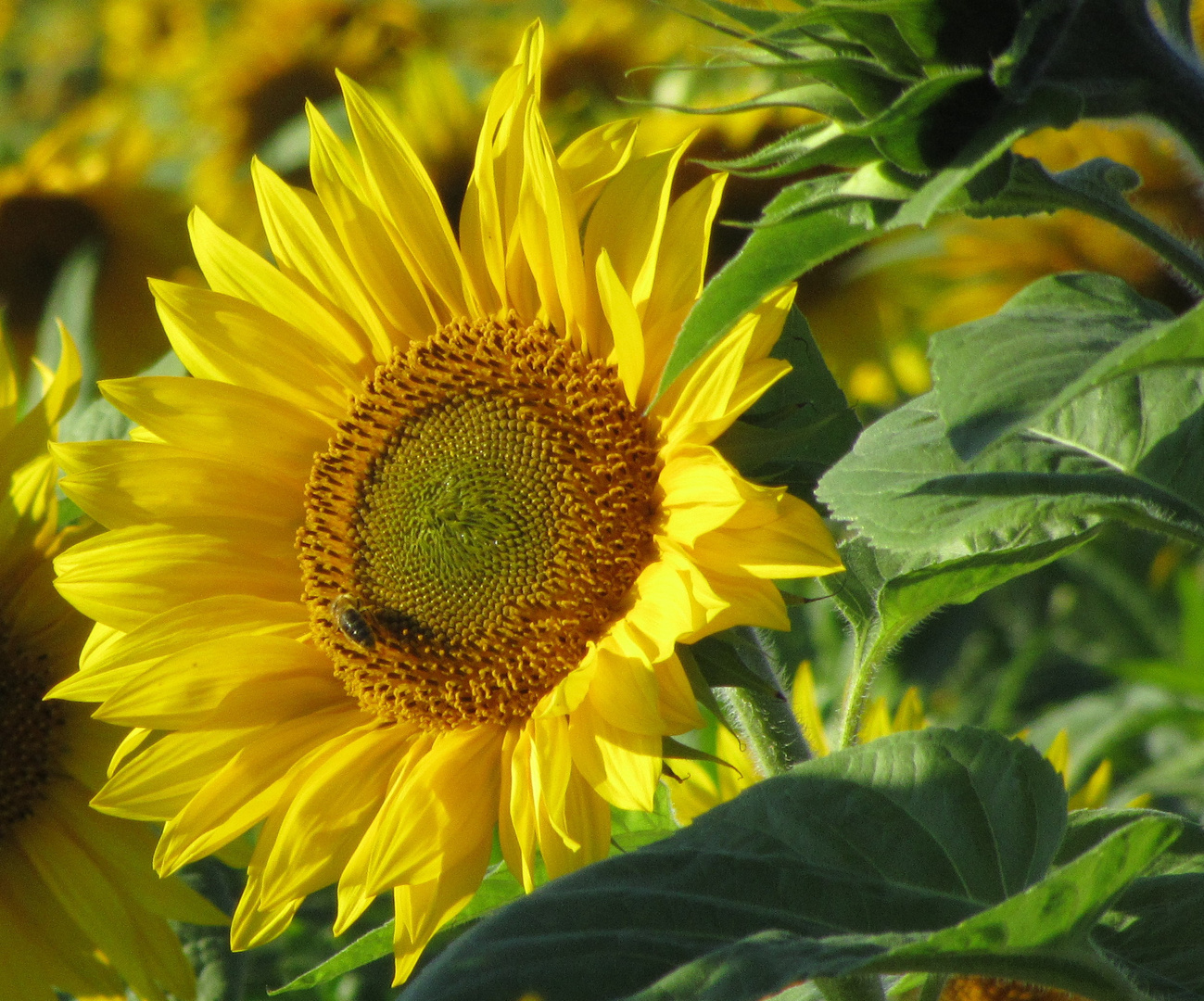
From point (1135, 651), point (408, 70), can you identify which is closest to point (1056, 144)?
point (1135, 651)

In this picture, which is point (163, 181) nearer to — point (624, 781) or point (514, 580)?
point (514, 580)

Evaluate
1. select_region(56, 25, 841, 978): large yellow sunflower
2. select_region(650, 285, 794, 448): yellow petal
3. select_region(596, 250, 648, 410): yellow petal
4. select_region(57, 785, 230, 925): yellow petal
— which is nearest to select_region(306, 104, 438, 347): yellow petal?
select_region(56, 25, 841, 978): large yellow sunflower

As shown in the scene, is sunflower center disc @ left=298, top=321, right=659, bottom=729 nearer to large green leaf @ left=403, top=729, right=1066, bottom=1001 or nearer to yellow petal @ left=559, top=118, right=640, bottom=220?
yellow petal @ left=559, top=118, right=640, bottom=220

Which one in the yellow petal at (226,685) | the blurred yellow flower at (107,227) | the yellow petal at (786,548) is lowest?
the yellow petal at (786,548)

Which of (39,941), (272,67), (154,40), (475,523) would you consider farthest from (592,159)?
(154,40)

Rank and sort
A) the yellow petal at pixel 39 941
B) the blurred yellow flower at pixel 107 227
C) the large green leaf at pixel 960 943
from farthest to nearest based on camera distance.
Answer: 1. the blurred yellow flower at pixel 107 227
2. the yellow petal at pixel 39 941
3. the large green leaf at pixel 960 943

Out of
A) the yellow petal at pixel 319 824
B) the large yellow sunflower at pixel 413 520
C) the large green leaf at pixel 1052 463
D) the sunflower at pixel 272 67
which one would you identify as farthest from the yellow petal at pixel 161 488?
the sunflower at pixel 272 67

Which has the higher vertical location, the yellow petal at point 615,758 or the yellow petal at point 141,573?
the yellow petal at point 141,573

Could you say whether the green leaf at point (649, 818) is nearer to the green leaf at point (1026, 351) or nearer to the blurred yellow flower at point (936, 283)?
the green leaf at point (1026, 351)
